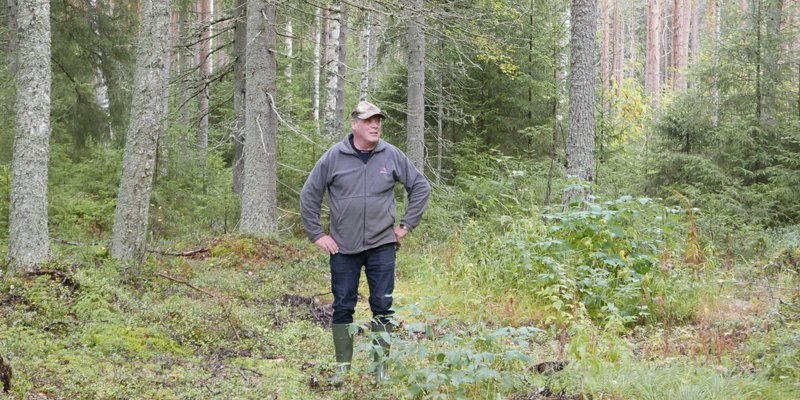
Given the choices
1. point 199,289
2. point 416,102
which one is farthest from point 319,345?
point 416,102

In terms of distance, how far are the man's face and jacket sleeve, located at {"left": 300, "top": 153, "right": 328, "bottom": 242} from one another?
336 mm

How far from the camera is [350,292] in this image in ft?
16.5

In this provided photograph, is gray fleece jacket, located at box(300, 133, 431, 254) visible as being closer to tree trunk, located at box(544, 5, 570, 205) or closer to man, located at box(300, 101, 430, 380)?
man, located at box(300, 101, 430, 380)

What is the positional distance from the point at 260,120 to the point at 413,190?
6.52 meters

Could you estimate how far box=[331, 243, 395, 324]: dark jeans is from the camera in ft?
16.3

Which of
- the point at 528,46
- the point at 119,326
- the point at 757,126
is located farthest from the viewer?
the point at 528,46

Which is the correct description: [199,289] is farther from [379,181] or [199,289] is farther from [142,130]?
[379,181]

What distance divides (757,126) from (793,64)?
61.8 inches

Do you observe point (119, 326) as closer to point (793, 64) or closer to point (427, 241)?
point (427, 241)

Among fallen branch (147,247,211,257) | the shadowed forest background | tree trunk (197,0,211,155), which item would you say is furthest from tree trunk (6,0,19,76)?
fallen branch (147,247,211,257)

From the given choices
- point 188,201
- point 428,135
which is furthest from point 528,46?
point 188,201

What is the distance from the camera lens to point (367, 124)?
4.89m

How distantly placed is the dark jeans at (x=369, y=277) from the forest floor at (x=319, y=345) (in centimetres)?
18

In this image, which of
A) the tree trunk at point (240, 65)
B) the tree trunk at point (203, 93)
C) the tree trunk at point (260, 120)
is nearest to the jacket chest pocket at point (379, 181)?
the tree trunk at point (260, 120)
